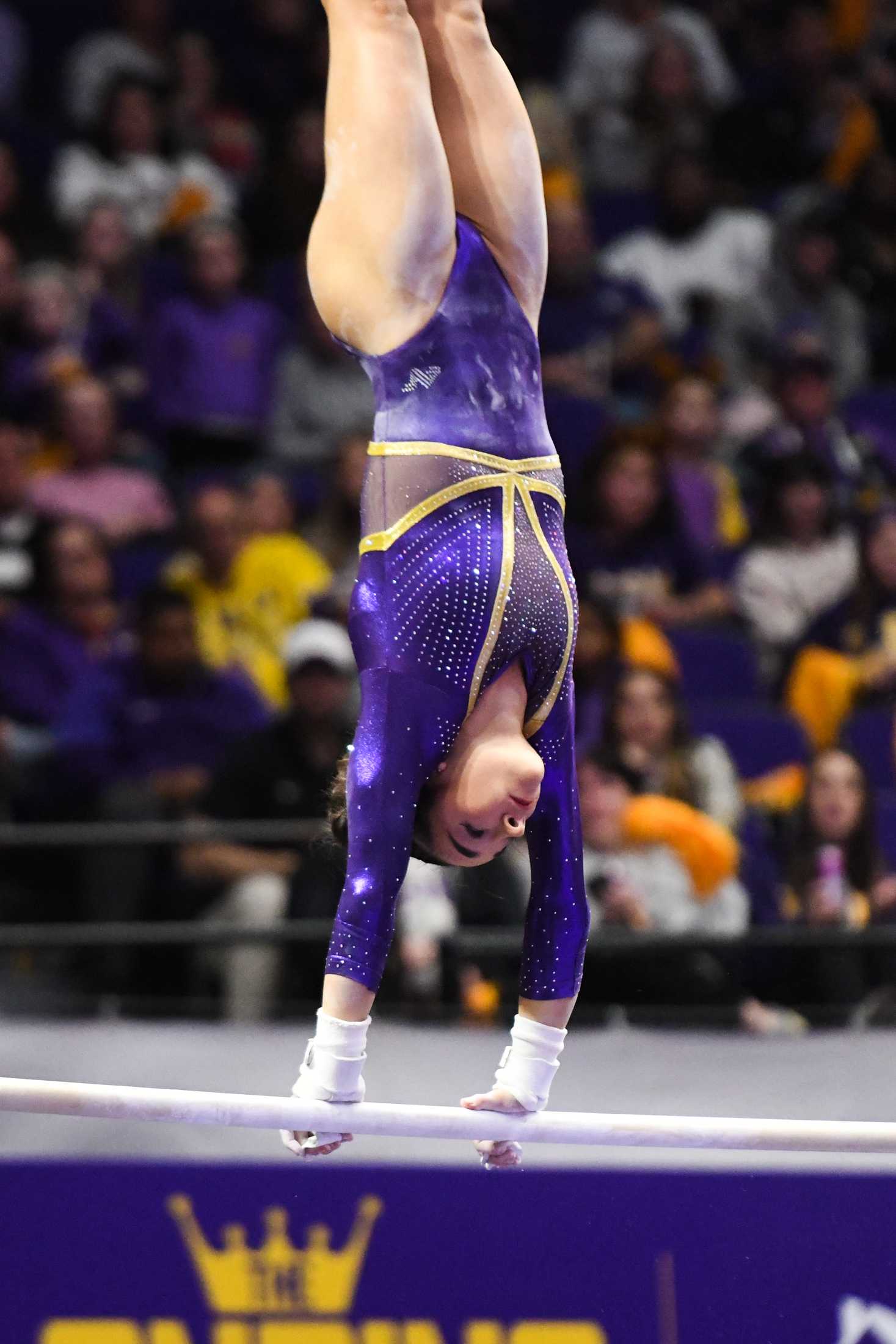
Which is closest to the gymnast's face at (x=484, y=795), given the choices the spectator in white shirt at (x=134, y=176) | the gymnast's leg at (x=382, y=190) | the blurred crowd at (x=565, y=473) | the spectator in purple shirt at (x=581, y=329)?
the gymnast's leg at (x=382, y=190)

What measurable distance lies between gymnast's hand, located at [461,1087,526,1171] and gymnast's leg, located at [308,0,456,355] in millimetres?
1328

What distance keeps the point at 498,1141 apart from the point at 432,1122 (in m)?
0.25

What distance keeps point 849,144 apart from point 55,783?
16.1 ft

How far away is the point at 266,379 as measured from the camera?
24.4 feet

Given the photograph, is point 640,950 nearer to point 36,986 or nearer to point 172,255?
point 36,986

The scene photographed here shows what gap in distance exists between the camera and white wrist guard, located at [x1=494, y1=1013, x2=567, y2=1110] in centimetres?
352

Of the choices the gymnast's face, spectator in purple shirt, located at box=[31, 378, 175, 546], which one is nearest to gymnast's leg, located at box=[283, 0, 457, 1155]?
the gymnast's face

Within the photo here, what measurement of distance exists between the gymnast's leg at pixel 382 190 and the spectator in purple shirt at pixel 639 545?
10.5 feet

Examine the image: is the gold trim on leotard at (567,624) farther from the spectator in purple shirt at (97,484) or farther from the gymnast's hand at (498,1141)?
the spectator in purple shirt at (97,484)

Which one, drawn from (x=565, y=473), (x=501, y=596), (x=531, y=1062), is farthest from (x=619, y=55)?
(x=531, y=1062)

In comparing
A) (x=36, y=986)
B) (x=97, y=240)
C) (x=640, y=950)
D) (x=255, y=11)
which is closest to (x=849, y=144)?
(x=255, y=11)

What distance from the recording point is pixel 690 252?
8.12m

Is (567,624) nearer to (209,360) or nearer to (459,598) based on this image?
(459,598)

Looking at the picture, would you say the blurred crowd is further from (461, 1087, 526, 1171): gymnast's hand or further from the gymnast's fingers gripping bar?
the gymnast's fingers gripping bar
